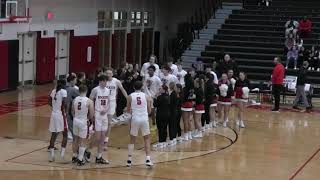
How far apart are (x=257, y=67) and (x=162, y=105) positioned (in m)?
17.2

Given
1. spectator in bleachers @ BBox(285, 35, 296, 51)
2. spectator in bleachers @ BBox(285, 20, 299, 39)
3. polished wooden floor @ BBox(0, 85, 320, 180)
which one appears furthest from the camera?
spectator in bleachers @ BBox(285, 20, 299, 39)

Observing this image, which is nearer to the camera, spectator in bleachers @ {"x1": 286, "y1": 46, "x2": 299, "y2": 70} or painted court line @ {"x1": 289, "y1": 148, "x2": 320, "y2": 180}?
painted court line @ {"x1": 289, "y1": 148, "x2": 320, "y2": 180}

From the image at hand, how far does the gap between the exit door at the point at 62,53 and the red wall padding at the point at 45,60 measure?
450 mm

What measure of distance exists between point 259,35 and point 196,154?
2043 cm

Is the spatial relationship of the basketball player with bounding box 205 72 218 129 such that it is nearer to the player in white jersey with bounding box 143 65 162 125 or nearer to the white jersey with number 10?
the player in white jersey with bounding box 143 65 162 125

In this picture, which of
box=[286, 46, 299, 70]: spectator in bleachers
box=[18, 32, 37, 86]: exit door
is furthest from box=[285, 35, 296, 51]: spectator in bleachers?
box=[18, 32, 37, 86]: exit door

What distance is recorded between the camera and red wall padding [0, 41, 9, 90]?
25.0 metres

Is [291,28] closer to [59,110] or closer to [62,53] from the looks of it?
[62,53]

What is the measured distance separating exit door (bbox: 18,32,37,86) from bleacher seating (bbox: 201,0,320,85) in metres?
9.05

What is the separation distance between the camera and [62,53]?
97.1 feet

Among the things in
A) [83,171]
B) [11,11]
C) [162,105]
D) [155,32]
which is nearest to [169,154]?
[162,105]

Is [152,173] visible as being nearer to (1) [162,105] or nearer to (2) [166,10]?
(1) [162,105]

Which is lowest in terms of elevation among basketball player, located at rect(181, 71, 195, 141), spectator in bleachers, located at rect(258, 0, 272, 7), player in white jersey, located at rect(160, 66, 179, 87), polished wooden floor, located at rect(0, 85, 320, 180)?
polished wooden floor, located at rect(0, 85, 320, 180)

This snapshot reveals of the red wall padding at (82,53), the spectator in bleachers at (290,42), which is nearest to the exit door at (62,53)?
the red wall padding at (82,53)
